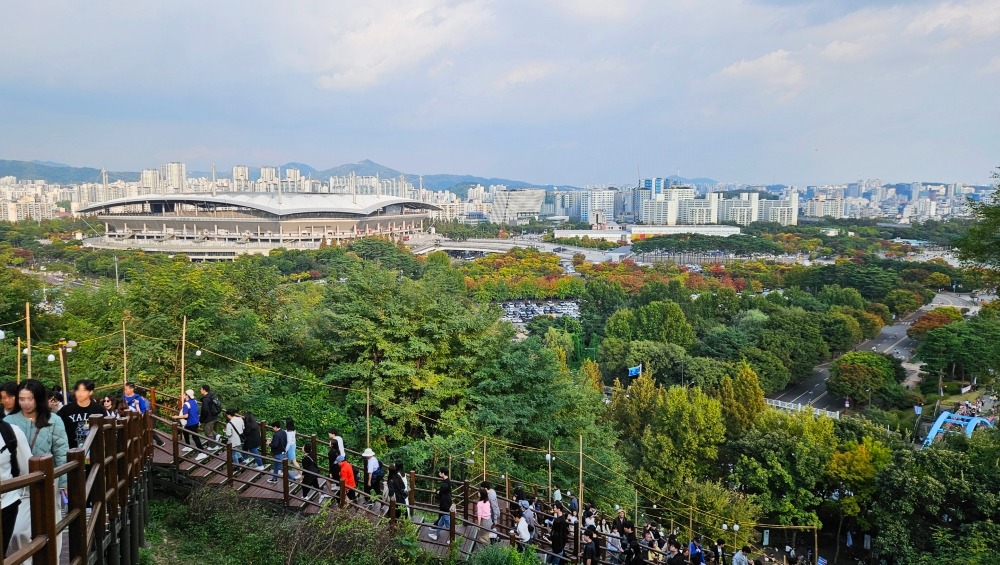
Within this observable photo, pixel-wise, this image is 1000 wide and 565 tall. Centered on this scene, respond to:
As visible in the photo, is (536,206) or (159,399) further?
(536,206)

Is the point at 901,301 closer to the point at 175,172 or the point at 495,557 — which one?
the point at 495,557

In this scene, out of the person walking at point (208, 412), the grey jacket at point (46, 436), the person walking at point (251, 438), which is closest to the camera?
the grey jacket at point (46, 436)

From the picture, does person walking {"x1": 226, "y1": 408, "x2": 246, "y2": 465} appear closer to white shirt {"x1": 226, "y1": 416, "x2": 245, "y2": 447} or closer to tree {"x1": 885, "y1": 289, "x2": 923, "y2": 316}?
white shirt {"x1": 226, "y1": 416, "x2": 245, "y2": 447}

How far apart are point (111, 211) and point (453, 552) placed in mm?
55428

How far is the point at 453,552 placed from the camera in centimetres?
447

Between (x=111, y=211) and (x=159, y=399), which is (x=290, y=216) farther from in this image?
(x=159, y=399)

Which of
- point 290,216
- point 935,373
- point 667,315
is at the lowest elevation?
point 935,373

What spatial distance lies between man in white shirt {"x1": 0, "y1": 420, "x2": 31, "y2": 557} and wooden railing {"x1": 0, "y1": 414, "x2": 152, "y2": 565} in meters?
0.07

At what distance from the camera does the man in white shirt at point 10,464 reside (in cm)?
197

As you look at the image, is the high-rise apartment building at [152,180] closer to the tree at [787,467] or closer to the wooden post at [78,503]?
the tree at [787,467]

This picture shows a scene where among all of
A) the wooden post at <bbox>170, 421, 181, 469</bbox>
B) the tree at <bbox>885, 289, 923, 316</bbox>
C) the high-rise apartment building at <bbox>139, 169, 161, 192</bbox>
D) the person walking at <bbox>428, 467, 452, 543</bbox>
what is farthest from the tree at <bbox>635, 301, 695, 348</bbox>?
the high-rise apartment building at <bbox>139, 169, 161, 192</bbox>

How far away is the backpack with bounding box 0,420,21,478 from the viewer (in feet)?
6.67

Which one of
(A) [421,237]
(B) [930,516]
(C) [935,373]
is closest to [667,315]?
(C) [935,373]

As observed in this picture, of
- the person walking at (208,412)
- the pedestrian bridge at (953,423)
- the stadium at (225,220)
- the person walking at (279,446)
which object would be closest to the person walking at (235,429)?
the person walking at (208,412)
